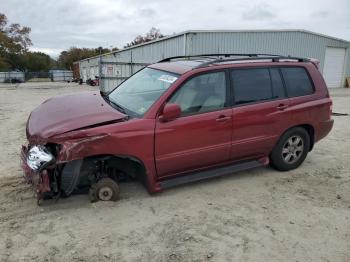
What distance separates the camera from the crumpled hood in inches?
156

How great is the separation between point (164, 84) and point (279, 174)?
2.42 metres

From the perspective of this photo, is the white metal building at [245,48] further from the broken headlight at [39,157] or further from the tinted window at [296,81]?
the broken headlight at [39,157]

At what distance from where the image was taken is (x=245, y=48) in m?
19.8

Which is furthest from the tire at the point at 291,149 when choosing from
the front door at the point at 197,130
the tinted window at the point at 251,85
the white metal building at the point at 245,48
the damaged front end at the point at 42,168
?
the white metal building at the point at 245,48

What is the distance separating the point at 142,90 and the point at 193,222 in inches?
81.7

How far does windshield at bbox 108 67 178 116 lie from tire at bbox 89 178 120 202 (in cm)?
94

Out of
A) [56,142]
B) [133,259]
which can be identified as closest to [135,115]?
[56,142]

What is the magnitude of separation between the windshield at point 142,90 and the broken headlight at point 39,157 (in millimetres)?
1180

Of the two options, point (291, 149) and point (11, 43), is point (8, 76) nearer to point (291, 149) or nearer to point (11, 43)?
point (11, 43)

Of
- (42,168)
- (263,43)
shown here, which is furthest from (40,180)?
(263,43)

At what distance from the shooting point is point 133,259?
3.25 metres

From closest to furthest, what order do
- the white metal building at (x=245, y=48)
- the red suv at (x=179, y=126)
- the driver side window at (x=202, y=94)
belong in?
the red suv at (x=179, y=126)
the driver side window at (x=202, y=94)
the white metal building at (x=245, y=48)

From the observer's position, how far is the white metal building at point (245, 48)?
15.2m

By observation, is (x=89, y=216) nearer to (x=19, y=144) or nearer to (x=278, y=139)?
(x=278, y=139)
